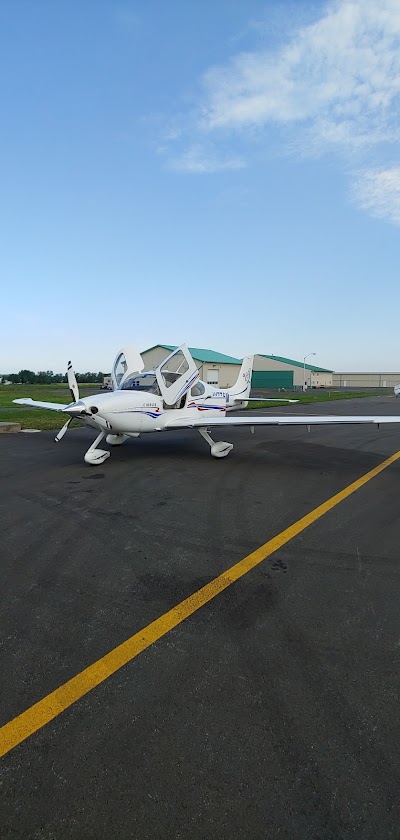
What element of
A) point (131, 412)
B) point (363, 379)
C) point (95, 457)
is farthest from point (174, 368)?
point (363, 379)

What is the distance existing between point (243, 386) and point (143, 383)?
20.4 ft

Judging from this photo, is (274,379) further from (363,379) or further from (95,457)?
(95,457)

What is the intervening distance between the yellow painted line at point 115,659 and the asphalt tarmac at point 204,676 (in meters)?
0.05

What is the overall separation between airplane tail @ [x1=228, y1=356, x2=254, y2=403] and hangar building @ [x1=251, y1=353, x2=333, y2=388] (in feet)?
200

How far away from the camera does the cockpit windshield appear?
9.32 m

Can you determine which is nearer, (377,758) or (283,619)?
(377,758)

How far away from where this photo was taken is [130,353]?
10789mm

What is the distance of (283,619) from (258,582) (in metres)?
0.56

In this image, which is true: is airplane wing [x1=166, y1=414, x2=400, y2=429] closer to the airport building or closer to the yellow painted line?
the yellow painted line

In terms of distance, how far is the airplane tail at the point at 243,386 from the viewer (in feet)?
47.7

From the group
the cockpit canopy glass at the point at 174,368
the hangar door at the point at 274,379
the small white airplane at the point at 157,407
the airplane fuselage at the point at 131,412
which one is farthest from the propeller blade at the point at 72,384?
the hangar door at the point at 274,379

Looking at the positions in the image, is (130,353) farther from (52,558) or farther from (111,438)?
(52,558)

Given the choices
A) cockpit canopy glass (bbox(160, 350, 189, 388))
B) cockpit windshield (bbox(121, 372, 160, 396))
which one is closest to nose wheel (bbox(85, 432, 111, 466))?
cockpit windshield (bbox(121, 372, 160, 396))

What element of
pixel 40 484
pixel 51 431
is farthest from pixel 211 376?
pixel 40 484
